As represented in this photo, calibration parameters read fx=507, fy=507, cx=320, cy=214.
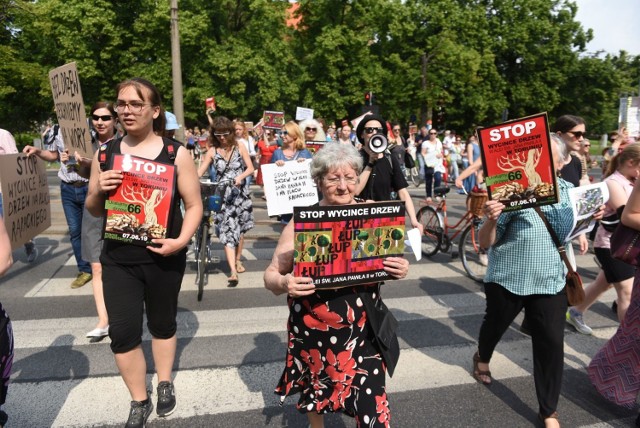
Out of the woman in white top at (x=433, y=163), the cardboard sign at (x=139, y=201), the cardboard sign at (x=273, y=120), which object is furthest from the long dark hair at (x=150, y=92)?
the cardboard sign at (x=273, y=120)

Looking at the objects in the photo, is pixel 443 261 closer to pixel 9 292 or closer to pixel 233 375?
pixel 233 375

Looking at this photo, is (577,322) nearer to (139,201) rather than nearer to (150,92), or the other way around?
(139,201)

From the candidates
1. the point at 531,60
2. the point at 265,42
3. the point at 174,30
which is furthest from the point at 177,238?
the point at 531,60

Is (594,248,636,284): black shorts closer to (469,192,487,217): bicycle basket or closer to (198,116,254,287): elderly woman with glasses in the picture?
(469,192,487,217): bicycle basket

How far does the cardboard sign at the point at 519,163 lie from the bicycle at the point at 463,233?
141 inches

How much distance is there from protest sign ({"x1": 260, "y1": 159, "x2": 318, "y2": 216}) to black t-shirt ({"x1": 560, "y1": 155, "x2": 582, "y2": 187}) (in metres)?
2.95

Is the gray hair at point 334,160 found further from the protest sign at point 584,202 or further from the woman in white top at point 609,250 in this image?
the woman in white top at point 609,250

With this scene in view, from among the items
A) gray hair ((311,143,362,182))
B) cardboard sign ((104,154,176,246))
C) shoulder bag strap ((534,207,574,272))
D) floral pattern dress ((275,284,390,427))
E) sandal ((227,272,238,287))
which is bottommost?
sandal ((227,272,238,287))

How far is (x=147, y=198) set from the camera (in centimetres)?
281

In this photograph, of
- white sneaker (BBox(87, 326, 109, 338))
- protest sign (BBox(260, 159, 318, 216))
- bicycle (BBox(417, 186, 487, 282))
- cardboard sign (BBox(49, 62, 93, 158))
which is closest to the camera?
cardboard sign (BBox(49, 62, 93, 158))

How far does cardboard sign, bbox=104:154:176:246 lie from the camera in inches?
109

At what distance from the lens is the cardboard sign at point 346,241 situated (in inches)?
87.7

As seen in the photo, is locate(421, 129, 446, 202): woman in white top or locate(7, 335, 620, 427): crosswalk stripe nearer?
locate(7, 335, 620, 427): crosswalk stripe

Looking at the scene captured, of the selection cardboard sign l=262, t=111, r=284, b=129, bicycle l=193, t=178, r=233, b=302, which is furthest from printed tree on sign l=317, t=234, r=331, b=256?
cardboard sign l=262, t=111, r=284, b=129
